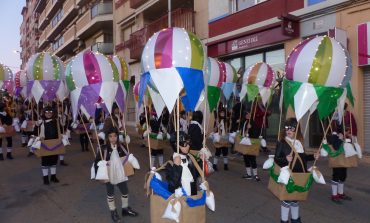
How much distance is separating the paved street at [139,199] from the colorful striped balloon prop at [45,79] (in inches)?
74.5

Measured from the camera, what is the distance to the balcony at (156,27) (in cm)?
1719

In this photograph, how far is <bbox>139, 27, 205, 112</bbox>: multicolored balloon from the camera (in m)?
3.99

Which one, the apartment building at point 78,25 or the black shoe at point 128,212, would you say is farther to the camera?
the apartment building at point 78,25

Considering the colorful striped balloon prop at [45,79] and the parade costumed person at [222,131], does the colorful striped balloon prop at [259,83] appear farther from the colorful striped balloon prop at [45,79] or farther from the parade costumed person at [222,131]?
the colorful striped balloon prop at [45,79]

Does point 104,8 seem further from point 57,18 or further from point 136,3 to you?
point 57,18

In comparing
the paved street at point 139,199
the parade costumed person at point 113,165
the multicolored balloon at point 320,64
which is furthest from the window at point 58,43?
the multicolored balloon at point 320,64

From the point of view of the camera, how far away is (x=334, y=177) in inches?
246

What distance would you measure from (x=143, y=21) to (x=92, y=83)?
1724 centimetres

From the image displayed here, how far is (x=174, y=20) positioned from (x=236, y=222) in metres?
14.6

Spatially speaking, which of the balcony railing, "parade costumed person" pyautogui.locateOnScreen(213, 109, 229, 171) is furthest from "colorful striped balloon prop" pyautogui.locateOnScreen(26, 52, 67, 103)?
the balcony railing

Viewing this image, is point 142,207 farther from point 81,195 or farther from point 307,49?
point 307,49

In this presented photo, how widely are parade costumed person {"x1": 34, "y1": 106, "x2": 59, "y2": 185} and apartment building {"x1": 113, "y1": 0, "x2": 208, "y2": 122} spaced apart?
9793mm

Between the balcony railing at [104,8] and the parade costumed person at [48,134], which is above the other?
the balcony railing at [104,8]

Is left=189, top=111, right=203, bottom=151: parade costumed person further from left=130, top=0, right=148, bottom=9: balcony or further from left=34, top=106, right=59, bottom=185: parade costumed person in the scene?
left=130, top=0, right=148, bottom=9: balcony
